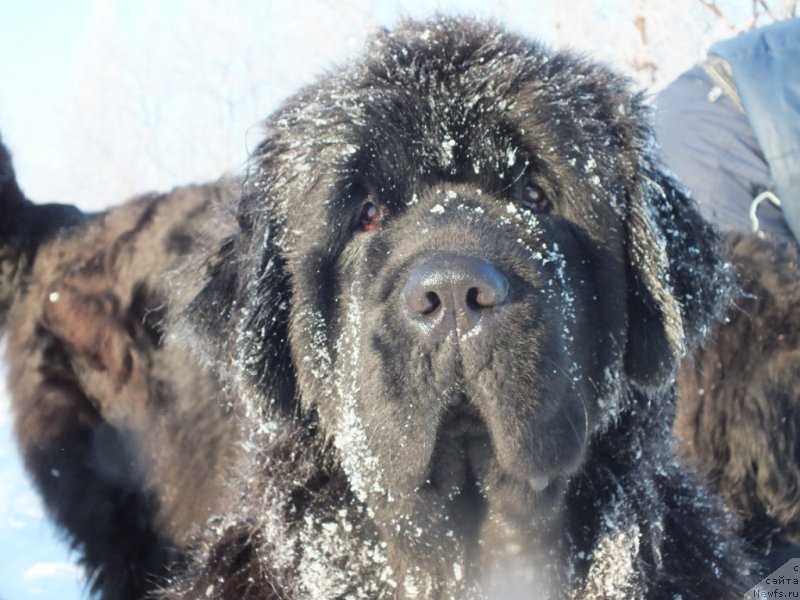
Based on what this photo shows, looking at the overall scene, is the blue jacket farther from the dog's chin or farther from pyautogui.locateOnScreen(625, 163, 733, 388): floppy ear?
the dog's chin

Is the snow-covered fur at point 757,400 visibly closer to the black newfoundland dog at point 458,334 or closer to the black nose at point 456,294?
the black newfoundland dog at point 458,334

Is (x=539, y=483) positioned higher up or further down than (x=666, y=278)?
further down

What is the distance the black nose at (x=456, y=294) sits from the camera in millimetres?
1799

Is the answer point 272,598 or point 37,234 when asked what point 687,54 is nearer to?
point 37,234

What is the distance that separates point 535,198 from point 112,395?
2616mm

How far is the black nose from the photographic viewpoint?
180cm

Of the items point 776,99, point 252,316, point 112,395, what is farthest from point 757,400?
point 112,395

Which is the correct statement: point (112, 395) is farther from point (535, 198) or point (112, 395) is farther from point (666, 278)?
point (666, 278)

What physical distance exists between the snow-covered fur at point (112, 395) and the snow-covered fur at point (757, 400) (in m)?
2.09

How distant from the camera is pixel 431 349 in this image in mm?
1852

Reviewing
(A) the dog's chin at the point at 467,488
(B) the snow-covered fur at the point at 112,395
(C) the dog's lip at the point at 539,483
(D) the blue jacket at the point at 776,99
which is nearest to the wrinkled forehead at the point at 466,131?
(A) the dog's chin at the point at 467,488

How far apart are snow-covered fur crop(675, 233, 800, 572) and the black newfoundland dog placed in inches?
30.9

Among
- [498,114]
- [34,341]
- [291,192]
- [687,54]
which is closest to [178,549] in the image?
[34,341]

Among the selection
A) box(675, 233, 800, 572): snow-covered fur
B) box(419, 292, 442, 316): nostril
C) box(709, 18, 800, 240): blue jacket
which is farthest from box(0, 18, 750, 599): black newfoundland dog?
box(709, 18, 800, 240): blue jacket
